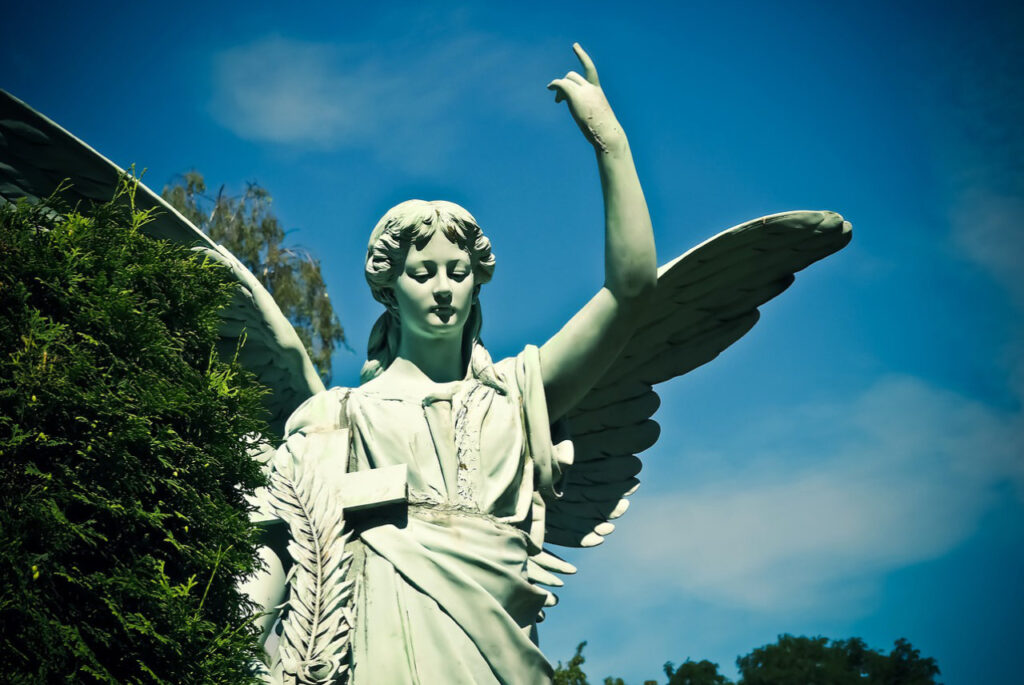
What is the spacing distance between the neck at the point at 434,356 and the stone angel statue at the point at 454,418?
0.03 feet

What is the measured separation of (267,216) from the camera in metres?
16.0

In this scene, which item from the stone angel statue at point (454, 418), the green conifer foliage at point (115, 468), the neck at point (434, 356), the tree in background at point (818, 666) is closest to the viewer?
the green conifer foliage at point (115, 468)

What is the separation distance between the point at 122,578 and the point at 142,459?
0.47 meters

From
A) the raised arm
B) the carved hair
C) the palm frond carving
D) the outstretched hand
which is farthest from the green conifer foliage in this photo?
the outstretched hand

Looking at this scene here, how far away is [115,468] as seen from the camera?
4.91 m

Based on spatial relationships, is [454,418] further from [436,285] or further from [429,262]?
[429,262]

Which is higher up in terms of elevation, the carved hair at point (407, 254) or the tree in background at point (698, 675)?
the tree in background at point (698, 675)

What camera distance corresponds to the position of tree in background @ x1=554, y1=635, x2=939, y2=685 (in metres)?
13.5

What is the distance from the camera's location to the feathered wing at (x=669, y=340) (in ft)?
21.5

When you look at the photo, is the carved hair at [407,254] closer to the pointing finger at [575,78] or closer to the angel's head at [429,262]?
the angel's head at [429,262]

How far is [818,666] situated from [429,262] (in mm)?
9494

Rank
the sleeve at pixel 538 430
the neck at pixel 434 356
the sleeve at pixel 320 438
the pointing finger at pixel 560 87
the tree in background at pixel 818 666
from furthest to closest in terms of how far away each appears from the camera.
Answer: the tree in background at pixel 818 666 → the neck at pixel 434 356 → the sleeve at pixel 538 430 → the pointing finger at pixel 560 87 → the sleeve at pixel 320 438

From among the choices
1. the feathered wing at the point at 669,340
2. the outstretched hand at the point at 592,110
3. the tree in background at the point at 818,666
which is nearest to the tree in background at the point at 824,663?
the tree in background at the point at 818,666

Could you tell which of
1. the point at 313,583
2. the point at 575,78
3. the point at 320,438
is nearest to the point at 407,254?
the point at 320,438
